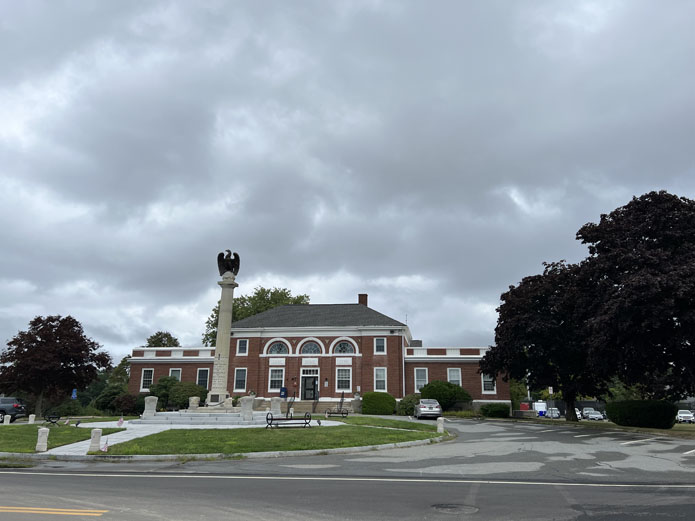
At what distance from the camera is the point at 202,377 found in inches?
1964

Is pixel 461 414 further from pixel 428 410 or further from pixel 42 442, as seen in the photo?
pixel 42 442

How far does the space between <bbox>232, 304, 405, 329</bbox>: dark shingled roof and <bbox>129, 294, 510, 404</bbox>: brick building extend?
0.10 metres

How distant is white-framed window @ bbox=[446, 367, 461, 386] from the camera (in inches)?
1866

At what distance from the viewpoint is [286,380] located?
48031 millimetres

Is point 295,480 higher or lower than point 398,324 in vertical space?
lower

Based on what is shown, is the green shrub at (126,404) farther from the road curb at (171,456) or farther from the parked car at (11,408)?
the road curb at (171,456)

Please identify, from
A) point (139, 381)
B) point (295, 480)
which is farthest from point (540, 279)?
point (139, 381)

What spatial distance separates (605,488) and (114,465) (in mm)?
12018

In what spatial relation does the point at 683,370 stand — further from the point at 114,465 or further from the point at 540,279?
the point at 114,465

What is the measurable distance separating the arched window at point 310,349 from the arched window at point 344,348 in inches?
64.9

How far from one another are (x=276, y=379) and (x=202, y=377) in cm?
744

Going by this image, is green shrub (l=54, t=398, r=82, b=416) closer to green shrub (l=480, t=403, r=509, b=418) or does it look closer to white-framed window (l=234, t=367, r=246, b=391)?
white-framed window (l=234, t=367, r=246, b=391)

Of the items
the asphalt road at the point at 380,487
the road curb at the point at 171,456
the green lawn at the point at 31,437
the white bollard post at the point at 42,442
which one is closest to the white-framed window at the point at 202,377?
the green lawn at the point at 31,437

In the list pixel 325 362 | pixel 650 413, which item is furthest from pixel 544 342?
pixel 325 362
